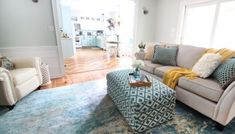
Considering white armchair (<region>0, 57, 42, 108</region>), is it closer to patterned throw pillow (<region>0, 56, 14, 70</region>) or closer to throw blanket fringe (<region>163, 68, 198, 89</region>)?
patterned throw pillow (<region>0, 56, 14, 70</region>)

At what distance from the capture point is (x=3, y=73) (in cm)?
181

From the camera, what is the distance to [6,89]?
6.02 feet

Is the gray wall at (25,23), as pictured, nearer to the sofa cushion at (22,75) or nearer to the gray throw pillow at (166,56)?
the sofa cushion at (22,75)

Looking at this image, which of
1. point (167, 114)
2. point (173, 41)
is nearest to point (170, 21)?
point (173, 41)

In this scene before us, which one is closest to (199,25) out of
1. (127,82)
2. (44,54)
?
(127,82)

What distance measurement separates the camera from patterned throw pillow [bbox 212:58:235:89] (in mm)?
1551

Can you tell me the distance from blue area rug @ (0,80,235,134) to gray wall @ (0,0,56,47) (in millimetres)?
1213

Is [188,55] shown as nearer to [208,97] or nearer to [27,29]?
[208,97]

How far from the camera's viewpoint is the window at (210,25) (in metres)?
2.81

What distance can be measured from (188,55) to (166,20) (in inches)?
79.4

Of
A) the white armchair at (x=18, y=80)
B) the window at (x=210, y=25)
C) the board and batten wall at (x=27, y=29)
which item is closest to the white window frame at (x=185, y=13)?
the window at (x=210, y=25)

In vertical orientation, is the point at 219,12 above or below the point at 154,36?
above

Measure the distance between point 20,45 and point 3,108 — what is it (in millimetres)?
1356

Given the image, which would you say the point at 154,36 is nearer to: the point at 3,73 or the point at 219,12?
the point at 219,12
